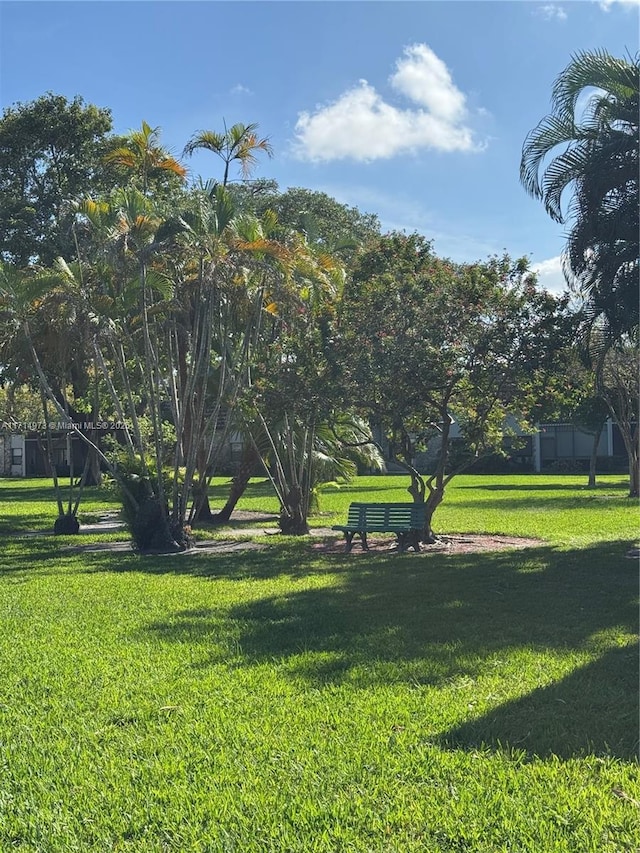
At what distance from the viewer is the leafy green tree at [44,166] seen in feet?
84.4

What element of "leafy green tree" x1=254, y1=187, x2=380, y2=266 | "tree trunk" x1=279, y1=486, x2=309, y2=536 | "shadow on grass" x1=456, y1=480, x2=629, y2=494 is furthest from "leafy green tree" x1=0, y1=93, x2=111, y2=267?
"shadow on grass" x1=456, y1=480, x2=629, y2=494

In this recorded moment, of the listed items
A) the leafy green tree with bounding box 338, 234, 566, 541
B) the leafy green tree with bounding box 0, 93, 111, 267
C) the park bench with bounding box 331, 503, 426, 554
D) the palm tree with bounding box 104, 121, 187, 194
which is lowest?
the park bench with bounding box 331, 503, 426, 554

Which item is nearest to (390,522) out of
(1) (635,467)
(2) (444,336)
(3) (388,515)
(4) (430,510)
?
(3) (388,515)

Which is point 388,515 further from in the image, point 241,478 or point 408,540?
point 241,478

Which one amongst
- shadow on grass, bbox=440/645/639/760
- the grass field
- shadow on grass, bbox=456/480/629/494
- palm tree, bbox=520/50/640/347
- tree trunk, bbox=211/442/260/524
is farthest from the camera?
shadow on grass, bbox=456/480/629/494

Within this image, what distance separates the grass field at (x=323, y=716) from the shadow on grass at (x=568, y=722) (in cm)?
2

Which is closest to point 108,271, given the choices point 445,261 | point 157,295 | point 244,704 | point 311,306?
point 157,295

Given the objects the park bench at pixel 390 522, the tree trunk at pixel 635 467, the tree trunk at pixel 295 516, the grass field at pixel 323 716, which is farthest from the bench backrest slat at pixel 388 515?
the tree trunk at pixel 635 467

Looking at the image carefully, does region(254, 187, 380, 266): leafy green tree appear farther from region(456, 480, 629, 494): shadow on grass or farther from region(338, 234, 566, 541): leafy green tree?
region(338, 234, 566, 541): leafy green tree

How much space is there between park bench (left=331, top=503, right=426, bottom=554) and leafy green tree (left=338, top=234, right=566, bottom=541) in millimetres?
1566

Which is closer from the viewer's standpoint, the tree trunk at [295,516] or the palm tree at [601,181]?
the palm tree at [601,181]

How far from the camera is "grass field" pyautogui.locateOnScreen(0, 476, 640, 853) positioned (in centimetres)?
336

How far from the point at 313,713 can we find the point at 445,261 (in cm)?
1064

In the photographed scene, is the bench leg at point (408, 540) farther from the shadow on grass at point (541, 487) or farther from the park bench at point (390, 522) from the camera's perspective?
the shadow on grass at point (541, 487)
